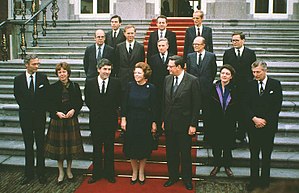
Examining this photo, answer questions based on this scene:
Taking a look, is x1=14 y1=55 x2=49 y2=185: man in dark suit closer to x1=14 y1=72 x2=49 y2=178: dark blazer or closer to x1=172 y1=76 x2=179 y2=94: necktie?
x1=14 y1=72 x2=49 y2=178: dark blazer

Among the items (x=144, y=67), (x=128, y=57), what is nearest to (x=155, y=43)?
(x=128, y=57)

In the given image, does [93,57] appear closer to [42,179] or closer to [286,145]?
[42,179]

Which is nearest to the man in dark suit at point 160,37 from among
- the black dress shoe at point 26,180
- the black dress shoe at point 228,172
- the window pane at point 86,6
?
the black dress shoe at point 228,172

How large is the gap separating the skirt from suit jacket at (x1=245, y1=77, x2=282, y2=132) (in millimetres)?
2505

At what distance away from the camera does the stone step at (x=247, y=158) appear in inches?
233

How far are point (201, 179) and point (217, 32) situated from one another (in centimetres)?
658

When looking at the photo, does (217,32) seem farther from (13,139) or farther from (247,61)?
(13,139)

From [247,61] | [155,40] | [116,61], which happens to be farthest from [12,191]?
[247,61]

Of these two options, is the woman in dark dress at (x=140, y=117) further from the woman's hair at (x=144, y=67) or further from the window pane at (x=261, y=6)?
the window pane at (x=261, y=6)

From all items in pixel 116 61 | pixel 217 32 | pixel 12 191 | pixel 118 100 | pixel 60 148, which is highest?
pixel 217 32

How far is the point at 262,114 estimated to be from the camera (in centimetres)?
511

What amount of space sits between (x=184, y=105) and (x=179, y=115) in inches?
6.2

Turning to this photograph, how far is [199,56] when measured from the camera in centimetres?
599

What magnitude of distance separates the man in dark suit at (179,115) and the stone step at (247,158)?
79cm
